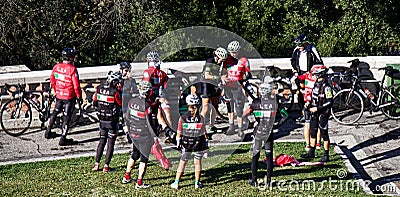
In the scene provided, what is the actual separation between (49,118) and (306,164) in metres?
5.97

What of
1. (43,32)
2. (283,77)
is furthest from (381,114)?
(43,32)

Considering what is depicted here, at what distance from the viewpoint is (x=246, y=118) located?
16.1m

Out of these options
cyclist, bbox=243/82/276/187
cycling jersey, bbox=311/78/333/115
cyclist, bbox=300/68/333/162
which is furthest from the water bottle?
cyclist, bbox=243/82/276/187

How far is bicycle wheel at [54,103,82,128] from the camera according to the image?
16469 mm

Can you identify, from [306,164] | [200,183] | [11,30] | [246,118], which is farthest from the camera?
[11,30]

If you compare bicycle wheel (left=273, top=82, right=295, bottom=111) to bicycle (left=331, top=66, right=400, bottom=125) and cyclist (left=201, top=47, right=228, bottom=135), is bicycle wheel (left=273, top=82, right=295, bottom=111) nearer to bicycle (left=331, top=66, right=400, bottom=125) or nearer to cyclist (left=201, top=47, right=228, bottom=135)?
bicycle (left=331, top=66, right=400, bottom=125)

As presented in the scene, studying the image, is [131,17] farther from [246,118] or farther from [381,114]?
[381,114]

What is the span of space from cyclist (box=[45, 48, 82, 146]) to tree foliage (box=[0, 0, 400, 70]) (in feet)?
17.4

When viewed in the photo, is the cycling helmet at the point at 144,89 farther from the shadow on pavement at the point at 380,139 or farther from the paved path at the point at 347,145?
the shadow on pavement at the point at 380,139

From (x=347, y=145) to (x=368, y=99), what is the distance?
2.04m

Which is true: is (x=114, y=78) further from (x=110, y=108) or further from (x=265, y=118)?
(x=265, y=118)

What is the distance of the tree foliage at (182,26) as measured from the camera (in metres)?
Answer: 20.7

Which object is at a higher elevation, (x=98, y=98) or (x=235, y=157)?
(x=98, y=98)

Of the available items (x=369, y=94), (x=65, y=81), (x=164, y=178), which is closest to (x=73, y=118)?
(x=65, y=81)
